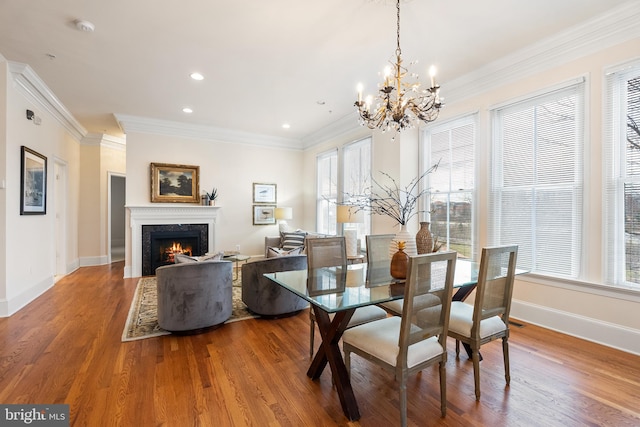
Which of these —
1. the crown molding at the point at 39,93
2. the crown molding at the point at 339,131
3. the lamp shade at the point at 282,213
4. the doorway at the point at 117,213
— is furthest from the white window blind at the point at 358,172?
the doorway at the point at 117,213

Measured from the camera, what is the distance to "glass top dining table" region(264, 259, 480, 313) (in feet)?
5.91

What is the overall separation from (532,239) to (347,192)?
326 centimetres

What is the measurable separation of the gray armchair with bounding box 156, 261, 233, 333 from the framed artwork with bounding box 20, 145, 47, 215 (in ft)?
8.49

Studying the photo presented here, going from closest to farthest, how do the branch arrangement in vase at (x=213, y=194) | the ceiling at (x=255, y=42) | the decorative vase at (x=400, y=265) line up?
the decorative vase at (x=400, y=265), the ceiling at (x=255, y=42), the branch arrangement in vase at (x=213, y=194)

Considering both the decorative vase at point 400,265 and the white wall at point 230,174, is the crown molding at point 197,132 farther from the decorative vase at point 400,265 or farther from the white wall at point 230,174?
the decorative vase at point 400,265

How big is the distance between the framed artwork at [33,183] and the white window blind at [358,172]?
4.76 meters

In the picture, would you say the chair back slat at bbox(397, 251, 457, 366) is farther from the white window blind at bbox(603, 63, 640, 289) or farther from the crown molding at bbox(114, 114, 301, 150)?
the crown molding at bbox(114, 114, 301, 150)

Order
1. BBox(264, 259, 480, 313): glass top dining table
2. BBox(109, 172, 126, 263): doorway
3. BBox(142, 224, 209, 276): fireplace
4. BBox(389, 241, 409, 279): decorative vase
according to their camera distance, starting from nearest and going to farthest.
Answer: BBox(264, 259, 480, 313): glass top dining table, BBox(389, 241, 409, 279): decorative vase, BBox(142, 224, 209, 276): fireplace, BBox(109, 172, 126, 263): doorway

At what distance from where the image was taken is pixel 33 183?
4.29m

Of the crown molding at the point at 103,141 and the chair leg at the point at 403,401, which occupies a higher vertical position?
the crown molding at the point at 103,141

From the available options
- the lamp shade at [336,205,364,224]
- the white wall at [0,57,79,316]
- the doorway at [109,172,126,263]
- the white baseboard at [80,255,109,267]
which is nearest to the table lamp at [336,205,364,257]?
the lamp shade at [336,205,364,224]

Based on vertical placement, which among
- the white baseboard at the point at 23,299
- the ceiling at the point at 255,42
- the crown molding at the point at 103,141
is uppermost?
the ceiling at the point at 255,42

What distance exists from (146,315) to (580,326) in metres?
4.67

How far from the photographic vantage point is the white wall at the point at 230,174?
5867mm
